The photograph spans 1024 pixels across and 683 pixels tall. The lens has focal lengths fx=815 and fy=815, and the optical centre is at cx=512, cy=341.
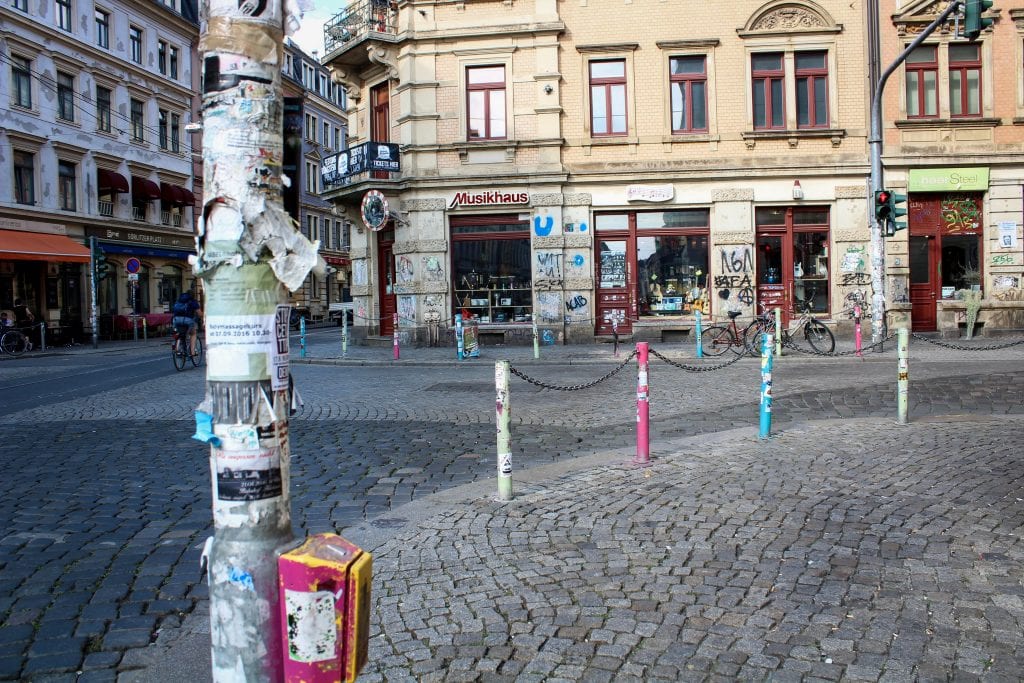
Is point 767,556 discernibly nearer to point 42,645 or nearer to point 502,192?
point 42,645

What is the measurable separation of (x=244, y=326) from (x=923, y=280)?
23.5 meters

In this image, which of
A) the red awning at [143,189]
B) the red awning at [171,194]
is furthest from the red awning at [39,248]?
the red awning at [171,194]

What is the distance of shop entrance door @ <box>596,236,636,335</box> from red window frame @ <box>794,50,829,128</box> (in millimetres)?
5993

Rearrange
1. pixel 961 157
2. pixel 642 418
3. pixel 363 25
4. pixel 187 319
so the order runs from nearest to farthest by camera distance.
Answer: pixel 642 418 → pixel 187 319 → pixel 961 157 → pixel 363 25

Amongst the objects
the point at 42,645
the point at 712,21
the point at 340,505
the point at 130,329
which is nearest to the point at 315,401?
the point at 340,505

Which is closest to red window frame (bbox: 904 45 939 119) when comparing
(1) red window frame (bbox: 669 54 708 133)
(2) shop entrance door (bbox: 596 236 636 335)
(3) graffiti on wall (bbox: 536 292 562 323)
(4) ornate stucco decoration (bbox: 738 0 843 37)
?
(4) ornate stucco decoration (bbox: 738 0 843 37)

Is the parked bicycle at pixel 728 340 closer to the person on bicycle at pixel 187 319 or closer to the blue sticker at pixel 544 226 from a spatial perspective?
the blue sticker at pixel 544 226

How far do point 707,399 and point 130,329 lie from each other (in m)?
31.0

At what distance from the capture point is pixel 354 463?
7.59 meters

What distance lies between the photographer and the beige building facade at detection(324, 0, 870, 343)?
2208 cm

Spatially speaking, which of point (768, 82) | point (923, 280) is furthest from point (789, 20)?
point (923, 280)

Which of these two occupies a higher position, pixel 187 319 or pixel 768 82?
pixel 768 82

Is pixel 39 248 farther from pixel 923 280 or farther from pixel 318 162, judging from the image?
pixel 318 162

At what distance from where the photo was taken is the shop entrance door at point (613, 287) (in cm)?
2270
